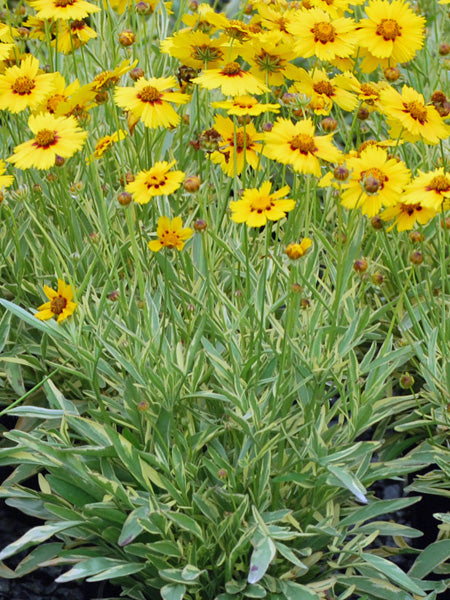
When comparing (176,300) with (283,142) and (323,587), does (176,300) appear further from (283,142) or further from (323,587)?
(323,587)

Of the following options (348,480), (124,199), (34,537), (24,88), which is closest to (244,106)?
(124,199)

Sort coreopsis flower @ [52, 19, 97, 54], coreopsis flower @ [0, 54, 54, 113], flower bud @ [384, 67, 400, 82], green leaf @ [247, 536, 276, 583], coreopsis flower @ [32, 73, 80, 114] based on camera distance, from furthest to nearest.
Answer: coreopsis flower @ [52, 19, 97, 54] → flower bud @ [384, 67, 400, 82] → coreopsis flower @ [32, 73, 80, 114] → coreopsis flower @ [0, 54, 54, 113] → green leaf @ [247, 536, 276, 583]

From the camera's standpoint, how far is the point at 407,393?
1.73 metres

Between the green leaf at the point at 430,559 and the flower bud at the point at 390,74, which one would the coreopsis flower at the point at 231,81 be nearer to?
the flower bud at the point at 390,74

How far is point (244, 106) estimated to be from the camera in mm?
1324

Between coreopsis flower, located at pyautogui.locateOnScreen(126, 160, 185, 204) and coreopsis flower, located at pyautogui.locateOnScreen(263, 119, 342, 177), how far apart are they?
0.48ft

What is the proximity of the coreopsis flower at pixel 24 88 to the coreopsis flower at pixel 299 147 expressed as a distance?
0.40 meters

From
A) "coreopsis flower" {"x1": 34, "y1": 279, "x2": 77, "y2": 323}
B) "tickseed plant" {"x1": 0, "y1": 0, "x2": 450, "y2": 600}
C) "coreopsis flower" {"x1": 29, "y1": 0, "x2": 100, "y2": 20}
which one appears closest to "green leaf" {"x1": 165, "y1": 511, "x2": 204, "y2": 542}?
"tickseed plant" {"x1": 0, "y1": 0, "x2": 450, "y2": 600}

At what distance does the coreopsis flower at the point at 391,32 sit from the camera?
4.78 ft

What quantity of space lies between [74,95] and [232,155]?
11.6 inches

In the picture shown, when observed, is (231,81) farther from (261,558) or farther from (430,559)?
(430,559)

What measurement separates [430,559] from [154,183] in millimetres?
768

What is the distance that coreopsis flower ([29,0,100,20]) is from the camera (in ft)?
4.83

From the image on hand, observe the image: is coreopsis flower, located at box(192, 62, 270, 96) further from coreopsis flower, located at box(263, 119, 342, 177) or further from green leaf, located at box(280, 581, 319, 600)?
green leaf, located at box(280, 581, 319, 600)
